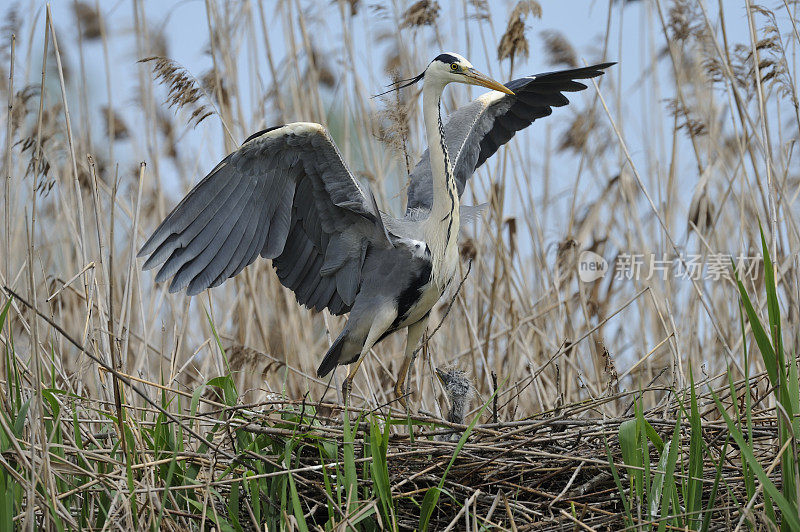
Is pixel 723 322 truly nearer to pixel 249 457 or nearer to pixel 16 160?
pixel 249 457

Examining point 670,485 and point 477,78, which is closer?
point 670,485

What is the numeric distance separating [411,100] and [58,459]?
1779mm

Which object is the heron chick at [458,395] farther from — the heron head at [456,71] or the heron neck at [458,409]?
the heron head at [456,71]

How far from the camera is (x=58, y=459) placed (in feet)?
5.73

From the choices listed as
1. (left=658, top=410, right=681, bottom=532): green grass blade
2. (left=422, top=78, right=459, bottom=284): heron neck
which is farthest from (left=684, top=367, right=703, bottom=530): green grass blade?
(left=422, top=78, right=459, bottom=284): heron neck

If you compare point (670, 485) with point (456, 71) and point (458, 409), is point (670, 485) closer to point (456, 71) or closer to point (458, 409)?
point (458, 409)

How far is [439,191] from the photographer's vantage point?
279 cm

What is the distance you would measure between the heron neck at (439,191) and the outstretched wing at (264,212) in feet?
0.61

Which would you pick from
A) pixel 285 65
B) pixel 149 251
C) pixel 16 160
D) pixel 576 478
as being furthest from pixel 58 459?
pixel 285 65

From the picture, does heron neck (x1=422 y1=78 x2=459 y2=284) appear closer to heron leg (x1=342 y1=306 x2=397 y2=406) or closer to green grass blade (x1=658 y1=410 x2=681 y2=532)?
heron leg (x1=342 y1=306 x2=397 y2=406)

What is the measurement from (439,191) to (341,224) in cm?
33

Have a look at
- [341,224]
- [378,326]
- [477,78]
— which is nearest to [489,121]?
[477,78]

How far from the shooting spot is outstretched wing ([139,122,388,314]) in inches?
97.3

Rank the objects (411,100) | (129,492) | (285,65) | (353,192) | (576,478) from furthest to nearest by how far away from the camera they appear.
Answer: (285,65) → (411,100) → (353,192) → (576,478) → (129,492)
